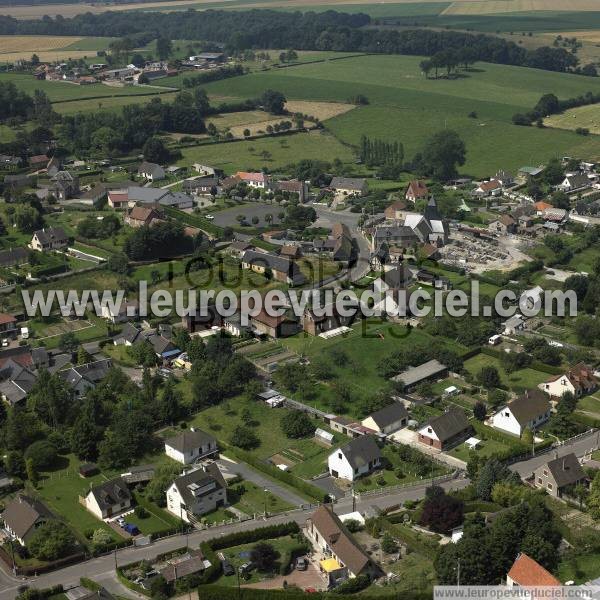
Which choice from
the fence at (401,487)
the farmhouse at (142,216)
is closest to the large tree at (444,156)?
the farmhouse at (142,216)

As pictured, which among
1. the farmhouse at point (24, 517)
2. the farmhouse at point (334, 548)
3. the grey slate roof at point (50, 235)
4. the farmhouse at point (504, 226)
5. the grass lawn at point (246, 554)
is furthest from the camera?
the farmhouse at point (504, 226)

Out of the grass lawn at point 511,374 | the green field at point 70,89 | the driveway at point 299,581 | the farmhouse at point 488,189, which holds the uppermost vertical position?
the green field at point 70,89

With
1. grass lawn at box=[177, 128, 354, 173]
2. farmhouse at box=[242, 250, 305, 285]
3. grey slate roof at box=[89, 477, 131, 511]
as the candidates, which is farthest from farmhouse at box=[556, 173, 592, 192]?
grey slate roof at box=[89, 477, 131, 511]

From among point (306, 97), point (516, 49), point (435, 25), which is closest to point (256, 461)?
point (306, 97)

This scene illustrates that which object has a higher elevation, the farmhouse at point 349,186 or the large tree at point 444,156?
the large tree at point 444,156

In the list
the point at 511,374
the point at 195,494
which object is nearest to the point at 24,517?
the point at 195,494

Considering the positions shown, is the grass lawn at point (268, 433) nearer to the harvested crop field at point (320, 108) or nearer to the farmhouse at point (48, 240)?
the farmhouse at point (48, 240)

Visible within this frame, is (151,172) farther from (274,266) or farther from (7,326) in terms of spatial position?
(7,326)
